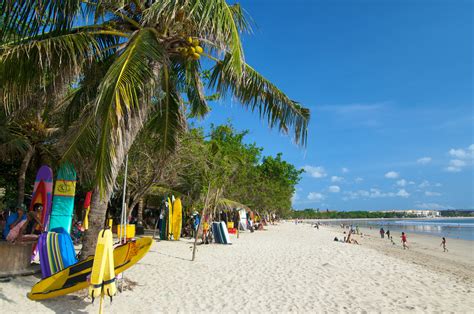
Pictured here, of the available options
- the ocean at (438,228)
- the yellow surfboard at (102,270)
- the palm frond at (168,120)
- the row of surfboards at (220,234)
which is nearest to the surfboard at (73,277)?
the yellow surfboard at (102,270)

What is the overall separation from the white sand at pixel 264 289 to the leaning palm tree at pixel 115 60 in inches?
49.5

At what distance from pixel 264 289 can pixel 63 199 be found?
506 cm

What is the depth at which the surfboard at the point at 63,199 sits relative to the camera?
7.99 metres

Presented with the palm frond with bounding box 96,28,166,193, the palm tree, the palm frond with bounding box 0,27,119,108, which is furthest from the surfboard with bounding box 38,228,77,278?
the palm tree

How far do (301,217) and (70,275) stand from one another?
5527 inches

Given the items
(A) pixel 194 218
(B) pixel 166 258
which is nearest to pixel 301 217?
(A) pixel 194 218

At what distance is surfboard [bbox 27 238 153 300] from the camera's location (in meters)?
5.07

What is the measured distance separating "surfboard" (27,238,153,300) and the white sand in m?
0.18

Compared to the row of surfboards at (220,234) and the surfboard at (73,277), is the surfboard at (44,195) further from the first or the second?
the row of surfboards at (220,234)

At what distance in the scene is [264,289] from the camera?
711 centimetres

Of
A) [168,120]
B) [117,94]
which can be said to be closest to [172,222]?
[168,120]

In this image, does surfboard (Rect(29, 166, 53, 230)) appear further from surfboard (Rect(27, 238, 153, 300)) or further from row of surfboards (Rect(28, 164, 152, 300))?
surfboard (Rect(27, 238, 153, 300))

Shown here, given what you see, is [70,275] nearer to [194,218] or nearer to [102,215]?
[102,215]

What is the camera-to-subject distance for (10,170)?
52.4ft
